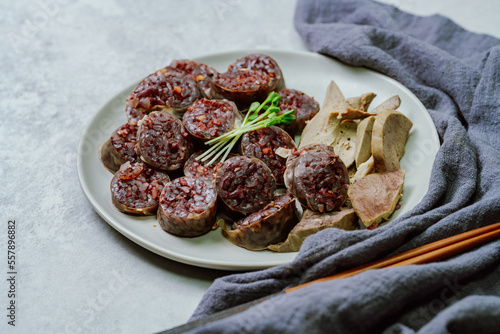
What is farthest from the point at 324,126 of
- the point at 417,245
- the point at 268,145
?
the point at 417,245

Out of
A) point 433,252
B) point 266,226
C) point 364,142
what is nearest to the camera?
point 433,252

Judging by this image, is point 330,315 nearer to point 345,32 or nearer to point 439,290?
point 439,290

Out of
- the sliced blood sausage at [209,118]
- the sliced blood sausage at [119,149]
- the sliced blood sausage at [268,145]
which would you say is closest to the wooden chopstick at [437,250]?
the sliced blood sausage at [268,145]

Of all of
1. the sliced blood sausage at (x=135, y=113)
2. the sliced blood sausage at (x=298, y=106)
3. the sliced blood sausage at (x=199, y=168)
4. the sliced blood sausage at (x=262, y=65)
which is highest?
the sliced blood sausage at (x=262, y=65)

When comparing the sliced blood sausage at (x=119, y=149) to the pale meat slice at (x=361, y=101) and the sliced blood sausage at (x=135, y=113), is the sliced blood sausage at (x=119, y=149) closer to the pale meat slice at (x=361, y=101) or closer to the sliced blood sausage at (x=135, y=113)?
A: the sliced blood sausage at (x=135, y=113)

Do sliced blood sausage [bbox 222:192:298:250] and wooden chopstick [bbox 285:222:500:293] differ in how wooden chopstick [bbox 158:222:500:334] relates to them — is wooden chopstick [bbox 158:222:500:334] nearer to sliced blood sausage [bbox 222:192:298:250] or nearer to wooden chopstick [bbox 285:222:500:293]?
wooden chopstick [bbox 285:222:500:293]

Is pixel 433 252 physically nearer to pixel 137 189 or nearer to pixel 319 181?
pixel 319 181
